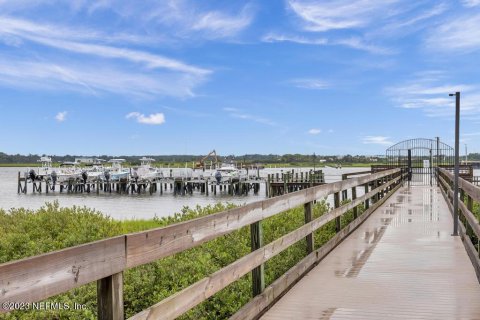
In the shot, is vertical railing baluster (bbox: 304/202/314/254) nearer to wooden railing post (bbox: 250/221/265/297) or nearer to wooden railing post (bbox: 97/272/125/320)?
wooden railing post (bbox: 250/221/265/297)

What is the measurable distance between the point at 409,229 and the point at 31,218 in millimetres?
9353

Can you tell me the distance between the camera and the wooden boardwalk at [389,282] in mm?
5281

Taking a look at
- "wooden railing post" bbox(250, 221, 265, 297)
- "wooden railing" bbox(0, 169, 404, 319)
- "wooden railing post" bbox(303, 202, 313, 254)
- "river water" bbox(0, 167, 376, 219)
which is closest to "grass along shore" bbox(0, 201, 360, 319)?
"wooden railing post" bbox(303, 202, 313, 254)

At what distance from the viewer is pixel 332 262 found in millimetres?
7719

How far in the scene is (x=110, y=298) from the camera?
109 inches

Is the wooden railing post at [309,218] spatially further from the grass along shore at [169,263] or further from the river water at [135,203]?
the river water at [135,203]

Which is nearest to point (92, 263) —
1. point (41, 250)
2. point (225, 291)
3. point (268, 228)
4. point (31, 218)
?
point (225, 291)

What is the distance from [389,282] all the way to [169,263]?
3.54 m

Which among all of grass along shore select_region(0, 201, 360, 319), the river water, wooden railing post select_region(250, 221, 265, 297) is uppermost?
wooden railing post select_region(250, 221, 265, 297)

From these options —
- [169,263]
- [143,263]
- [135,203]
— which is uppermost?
[143,263]

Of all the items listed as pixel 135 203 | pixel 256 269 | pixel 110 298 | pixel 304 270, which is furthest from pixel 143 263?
pixel 135 203

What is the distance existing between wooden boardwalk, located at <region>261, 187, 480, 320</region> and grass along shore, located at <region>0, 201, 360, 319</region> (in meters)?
0.59

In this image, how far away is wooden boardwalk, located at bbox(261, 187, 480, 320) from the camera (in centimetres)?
528

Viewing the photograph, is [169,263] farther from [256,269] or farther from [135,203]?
[135,203]
